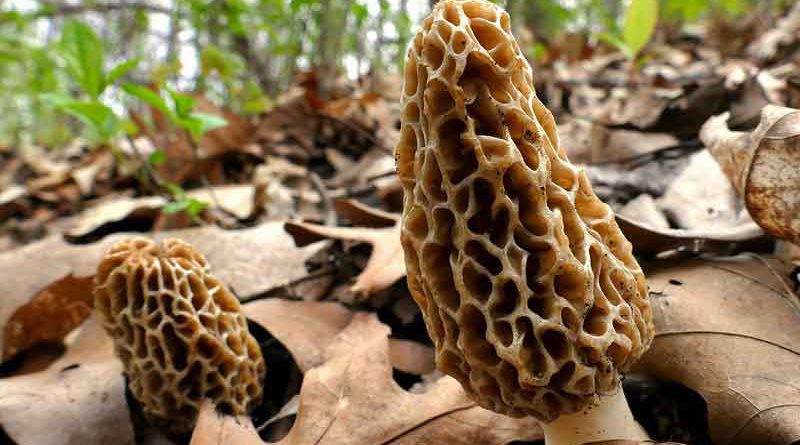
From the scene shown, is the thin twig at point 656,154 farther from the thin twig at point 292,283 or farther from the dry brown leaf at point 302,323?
the dry brown leaf at point 302,323

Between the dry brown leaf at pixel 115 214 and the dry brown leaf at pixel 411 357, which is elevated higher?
the dry brown leaf at pixel 411 357

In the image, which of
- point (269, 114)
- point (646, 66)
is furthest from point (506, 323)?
point (646, 66)

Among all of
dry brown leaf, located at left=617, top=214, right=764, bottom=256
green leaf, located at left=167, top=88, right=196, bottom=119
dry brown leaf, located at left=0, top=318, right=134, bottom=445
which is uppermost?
green leaf, located at left=167, top=88, right=196, bottom=119

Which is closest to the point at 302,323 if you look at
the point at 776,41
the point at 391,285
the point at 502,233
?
the point at 391,285

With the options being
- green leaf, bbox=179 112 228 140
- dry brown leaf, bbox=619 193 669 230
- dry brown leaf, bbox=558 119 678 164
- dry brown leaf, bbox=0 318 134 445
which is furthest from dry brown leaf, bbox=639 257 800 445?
green leaf, bbox=179 112 228 140

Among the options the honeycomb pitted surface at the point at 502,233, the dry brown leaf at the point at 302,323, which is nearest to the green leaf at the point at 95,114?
the dry brown leaf at the point at 302,323

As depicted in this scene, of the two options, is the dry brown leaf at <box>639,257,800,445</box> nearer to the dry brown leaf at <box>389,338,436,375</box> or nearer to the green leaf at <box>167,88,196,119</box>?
the dry brown leaf at <box>389,338,436,375</box>

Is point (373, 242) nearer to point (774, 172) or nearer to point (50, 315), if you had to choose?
point (774, 172)
